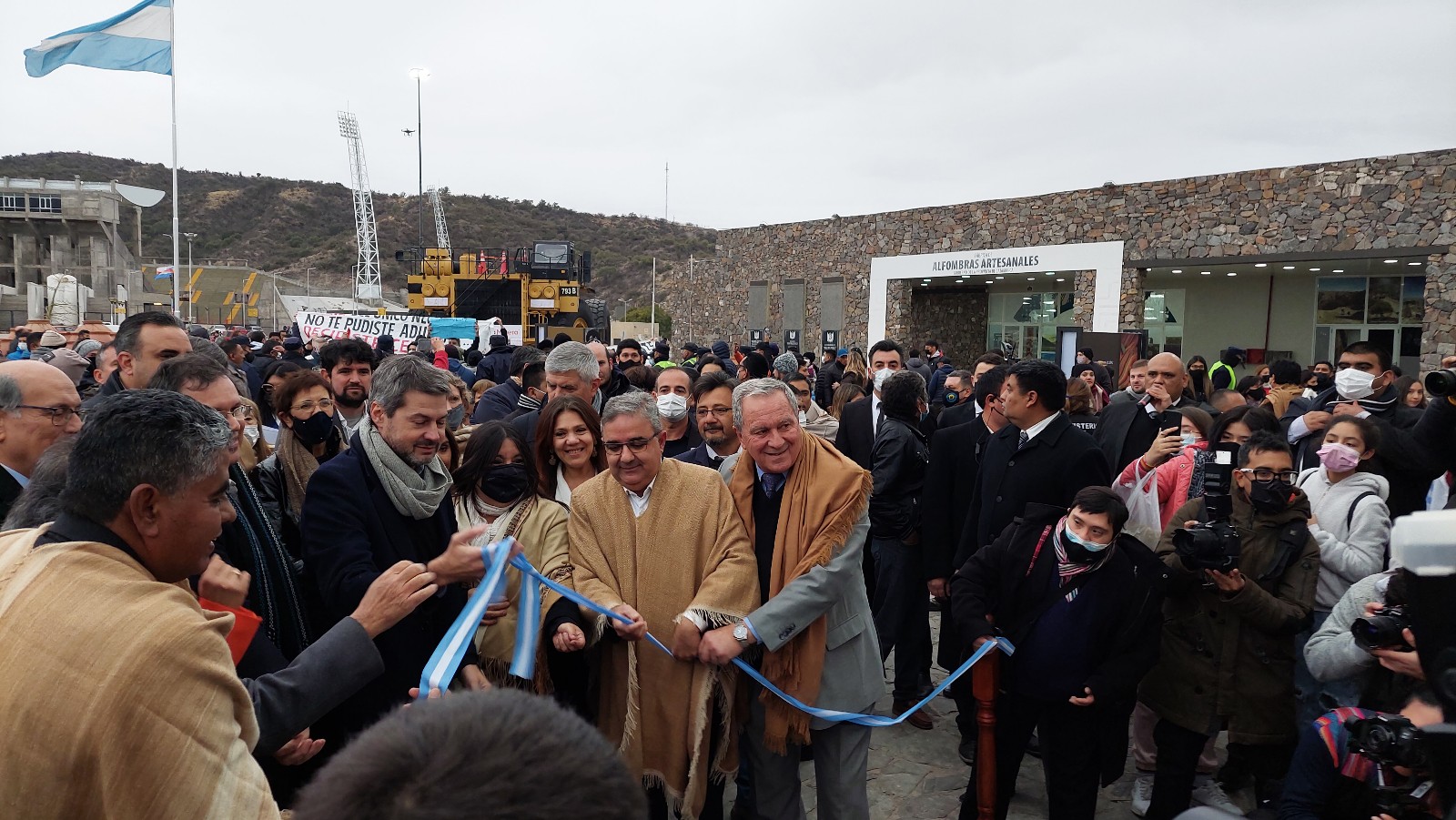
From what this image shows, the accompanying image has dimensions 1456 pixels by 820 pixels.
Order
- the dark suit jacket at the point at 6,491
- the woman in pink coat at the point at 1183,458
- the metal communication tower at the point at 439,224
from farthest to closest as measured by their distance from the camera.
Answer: the metal communication tower at the point at 439,224 → the woman in pink coat at the point at 1183,458 → the dark suit jacket at the point at 6,491

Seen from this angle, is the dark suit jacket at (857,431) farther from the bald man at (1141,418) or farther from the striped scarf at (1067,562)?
the striped scarf at (1067,562)

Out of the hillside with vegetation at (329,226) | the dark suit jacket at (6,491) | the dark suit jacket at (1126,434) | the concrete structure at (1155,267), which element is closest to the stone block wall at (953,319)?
the concrete structure at (1155,267)

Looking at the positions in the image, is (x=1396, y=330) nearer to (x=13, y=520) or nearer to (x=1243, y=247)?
(x=1243, y=247)

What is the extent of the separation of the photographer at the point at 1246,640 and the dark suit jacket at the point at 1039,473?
550mm

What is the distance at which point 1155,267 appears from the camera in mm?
19328

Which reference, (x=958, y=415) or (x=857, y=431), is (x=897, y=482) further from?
(x=958, y=415)

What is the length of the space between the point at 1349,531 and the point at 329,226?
271 ft

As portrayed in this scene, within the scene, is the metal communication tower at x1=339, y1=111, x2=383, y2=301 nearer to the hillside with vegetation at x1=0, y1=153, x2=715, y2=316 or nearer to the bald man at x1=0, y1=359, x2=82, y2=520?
the hillside with vegetation at x1=0, y1=153, x2=715, y2=316

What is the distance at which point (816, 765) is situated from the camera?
3400mm

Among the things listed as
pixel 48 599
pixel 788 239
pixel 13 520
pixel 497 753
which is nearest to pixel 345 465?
pixel 13 520

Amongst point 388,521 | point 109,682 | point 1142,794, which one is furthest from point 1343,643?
point 109,682

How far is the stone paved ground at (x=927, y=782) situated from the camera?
13.8 ft

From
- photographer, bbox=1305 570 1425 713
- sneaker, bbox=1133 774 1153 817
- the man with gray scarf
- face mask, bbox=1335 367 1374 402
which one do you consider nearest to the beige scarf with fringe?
the man with gray scarf

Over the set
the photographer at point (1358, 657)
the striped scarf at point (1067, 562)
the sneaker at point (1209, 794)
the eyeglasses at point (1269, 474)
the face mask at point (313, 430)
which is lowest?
the sneaker at point (1209, 794)
